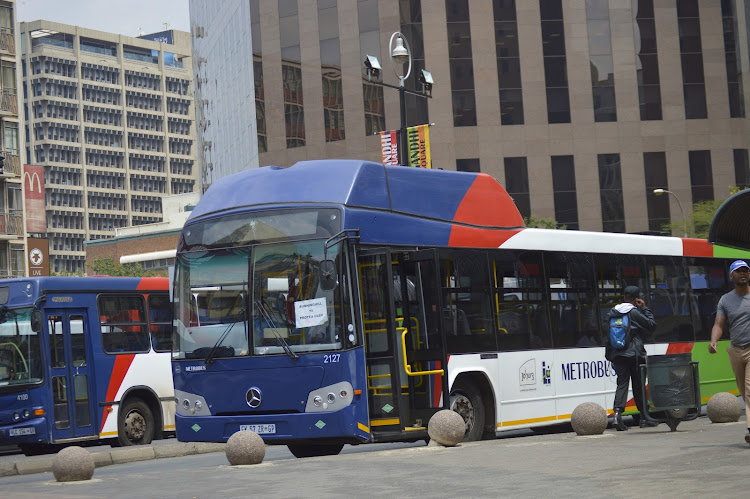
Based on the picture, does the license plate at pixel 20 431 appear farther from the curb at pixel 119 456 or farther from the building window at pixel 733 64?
the building window at pixel 733 64

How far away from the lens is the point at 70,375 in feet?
67.5

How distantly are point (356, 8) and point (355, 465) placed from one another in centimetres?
5333

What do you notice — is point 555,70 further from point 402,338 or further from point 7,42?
point 402,338

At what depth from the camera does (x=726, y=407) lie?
16656 mm

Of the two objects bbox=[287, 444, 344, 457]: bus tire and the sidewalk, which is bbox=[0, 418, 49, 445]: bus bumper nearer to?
the sidewalk

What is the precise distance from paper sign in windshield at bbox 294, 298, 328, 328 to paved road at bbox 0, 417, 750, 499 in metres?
1.56

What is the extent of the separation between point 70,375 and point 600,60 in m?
47.1

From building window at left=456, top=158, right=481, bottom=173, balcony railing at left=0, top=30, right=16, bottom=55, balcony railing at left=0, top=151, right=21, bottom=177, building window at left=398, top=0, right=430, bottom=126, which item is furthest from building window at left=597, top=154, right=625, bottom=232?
balcony railing at left=0, top=30, right=16, bottom=55

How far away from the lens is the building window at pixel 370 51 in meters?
63.3

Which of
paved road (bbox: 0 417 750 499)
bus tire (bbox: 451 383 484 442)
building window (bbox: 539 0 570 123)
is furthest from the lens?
building window (bbox: 539 0 570 123)

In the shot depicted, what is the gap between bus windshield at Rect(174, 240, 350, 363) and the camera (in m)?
14.3

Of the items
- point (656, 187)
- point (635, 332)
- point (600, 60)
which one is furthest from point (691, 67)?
point (635, 332)

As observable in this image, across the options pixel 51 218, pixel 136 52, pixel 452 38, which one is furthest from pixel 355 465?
pixel 136 52

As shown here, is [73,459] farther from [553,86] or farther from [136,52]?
[136,52]
